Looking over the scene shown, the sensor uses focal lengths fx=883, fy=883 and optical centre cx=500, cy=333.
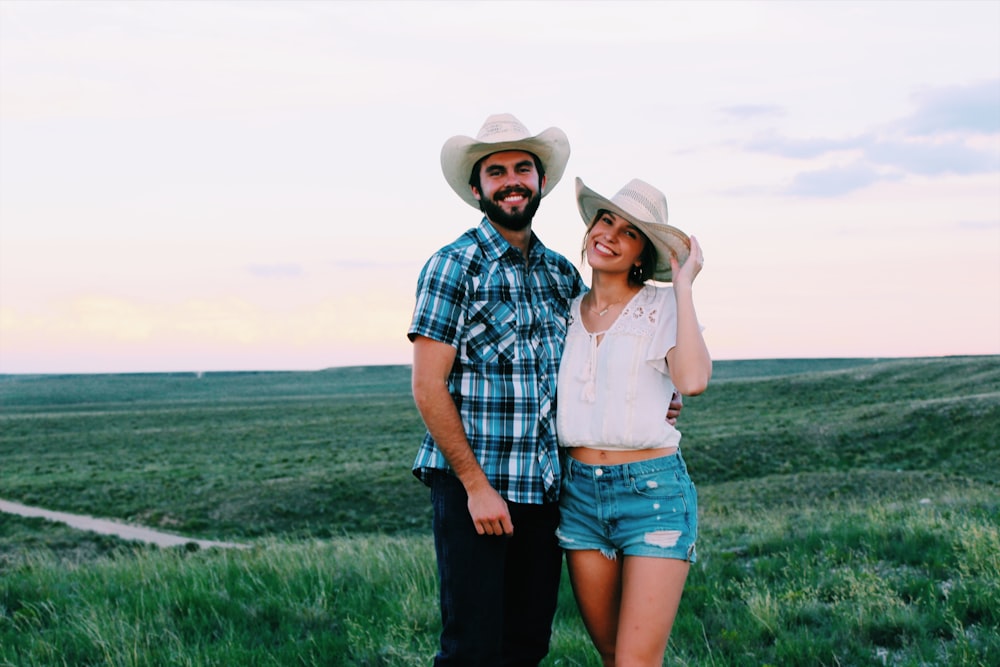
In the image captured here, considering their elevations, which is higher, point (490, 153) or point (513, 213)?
point (490, 153)

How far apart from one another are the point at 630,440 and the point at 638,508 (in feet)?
0.84

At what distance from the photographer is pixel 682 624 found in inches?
210

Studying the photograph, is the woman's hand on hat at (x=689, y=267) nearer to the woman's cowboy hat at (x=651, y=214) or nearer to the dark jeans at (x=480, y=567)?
the woman's cowboy hat at (x=651, y=214)

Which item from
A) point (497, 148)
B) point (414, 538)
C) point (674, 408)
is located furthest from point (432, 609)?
point (414, 538)

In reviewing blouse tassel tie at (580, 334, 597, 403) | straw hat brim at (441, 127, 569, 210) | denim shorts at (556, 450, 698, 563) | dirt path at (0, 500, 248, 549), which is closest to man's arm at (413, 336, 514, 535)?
denim shorts at (556, 450, 698, 563)

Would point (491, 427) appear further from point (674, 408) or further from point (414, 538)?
point (414, 538)

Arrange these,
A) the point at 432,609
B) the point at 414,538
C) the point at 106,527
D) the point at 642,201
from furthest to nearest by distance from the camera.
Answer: the point at 106,527 < the point at 414,538 < the point at 432,609 < the point at 642,201

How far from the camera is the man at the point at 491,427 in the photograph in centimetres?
333

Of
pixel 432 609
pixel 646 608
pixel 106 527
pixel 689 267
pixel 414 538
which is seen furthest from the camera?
Answer: pixel 106 527

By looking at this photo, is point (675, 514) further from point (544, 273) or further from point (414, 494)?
point (414, 494)

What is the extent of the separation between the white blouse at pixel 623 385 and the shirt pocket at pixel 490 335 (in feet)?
0.86

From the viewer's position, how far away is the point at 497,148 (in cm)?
373

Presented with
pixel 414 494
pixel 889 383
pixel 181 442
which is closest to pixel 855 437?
pixel 414 494

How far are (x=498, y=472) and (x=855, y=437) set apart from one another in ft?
96.6
